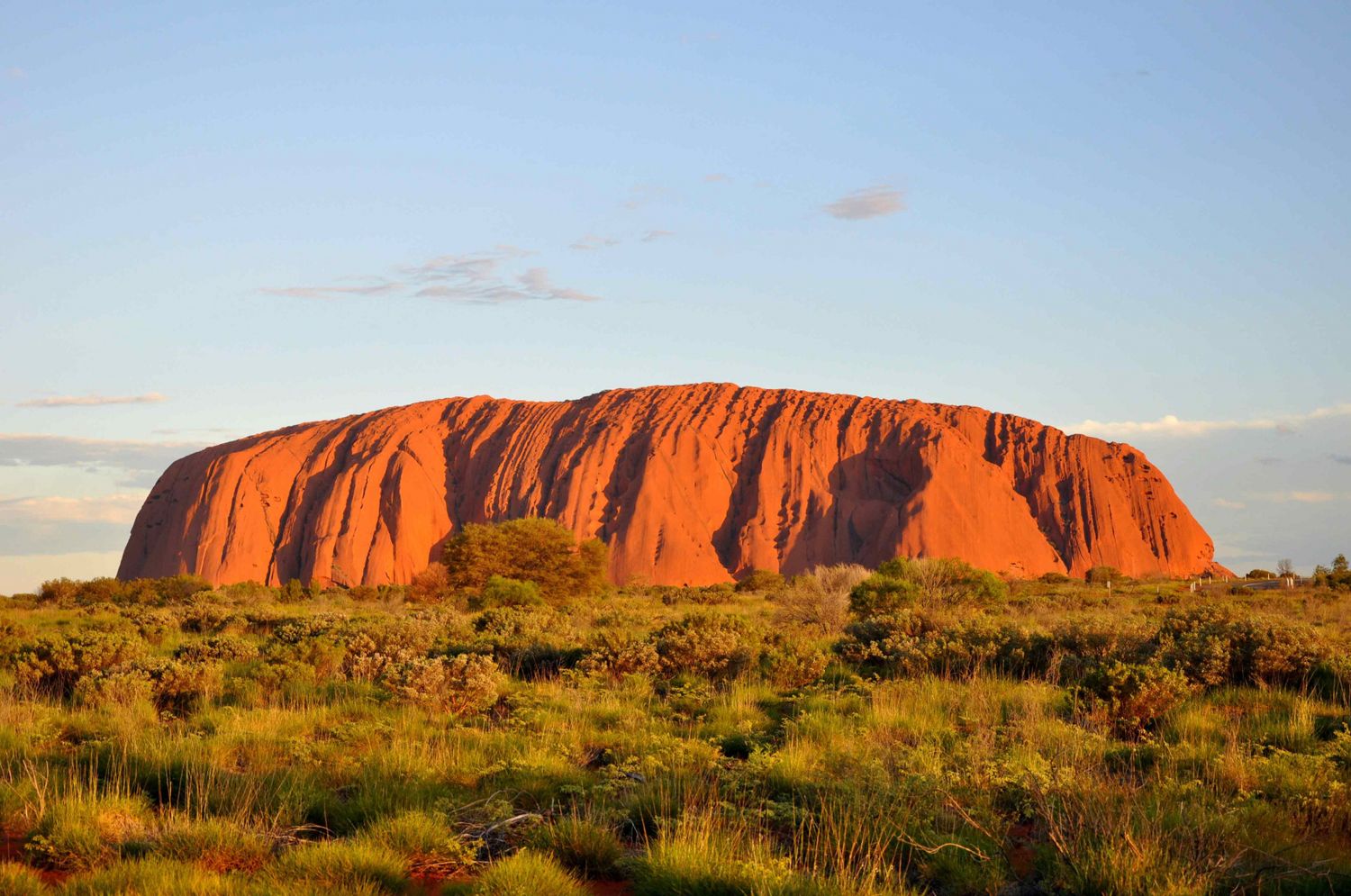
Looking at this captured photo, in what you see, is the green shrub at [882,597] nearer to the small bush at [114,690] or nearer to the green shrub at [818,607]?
the green shrub at [818,607]

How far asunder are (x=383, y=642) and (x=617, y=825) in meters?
9.50

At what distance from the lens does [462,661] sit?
11.9 m

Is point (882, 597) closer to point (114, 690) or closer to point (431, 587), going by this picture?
point (114, 690)

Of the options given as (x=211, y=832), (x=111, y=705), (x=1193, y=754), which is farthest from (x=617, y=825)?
(x=111, y=705)

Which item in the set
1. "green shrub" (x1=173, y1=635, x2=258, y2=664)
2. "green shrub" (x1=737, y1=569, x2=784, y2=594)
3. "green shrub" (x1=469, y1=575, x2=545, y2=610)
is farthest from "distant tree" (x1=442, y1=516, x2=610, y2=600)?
"green shrub" (x1=173, y1=635, x2=258, y2=664)

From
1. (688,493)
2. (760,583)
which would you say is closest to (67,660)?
(760,583)

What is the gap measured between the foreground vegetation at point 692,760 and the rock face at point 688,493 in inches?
1843

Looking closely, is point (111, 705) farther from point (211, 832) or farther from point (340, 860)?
point (340, 860)

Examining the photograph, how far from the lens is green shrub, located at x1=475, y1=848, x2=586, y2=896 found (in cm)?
527

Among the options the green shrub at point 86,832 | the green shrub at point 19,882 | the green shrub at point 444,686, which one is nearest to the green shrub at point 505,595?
the green shrub at point 444,686

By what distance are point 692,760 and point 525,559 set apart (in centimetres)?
3248

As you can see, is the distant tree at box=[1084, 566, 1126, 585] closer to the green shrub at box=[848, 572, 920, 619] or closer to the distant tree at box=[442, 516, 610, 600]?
the distant tree at box=[442, 516, 610, 600]

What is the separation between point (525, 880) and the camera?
5.38 meters

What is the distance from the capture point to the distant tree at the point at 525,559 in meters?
39.2
